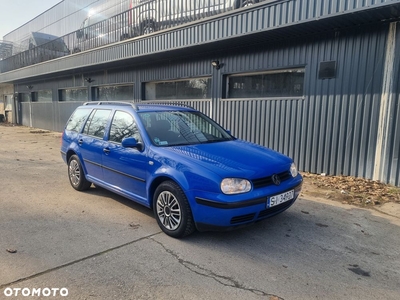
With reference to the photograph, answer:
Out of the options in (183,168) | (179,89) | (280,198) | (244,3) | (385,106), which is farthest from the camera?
(179,89)

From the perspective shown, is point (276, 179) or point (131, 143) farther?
point (131, 143)

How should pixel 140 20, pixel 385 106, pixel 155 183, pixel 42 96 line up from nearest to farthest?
Result: pixel 155 183 < pixel 385 106 < pixel 140 20 < pixel 42 96

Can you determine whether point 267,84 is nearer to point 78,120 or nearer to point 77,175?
point 78,120

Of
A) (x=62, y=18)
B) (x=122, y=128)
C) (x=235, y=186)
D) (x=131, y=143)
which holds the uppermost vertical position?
(x=62, y=18)

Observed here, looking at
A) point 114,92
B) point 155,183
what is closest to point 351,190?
point 155,183

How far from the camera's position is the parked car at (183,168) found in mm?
3346

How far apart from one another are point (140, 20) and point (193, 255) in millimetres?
9140

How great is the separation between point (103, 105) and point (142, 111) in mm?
1192

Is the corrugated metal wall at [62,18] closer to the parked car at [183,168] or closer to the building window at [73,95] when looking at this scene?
the building window at [73,95]

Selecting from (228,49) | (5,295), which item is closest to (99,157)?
(5,295)

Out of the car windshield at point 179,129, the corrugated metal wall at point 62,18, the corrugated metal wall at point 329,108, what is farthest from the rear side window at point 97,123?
the corrugated metal wall at point 62,18

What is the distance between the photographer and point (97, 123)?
5.21m

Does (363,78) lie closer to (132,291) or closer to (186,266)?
(186,266)

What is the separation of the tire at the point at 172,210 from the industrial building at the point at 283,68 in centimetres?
455
